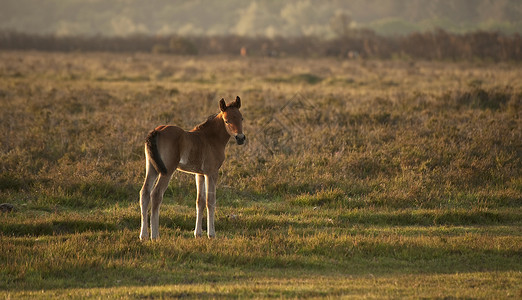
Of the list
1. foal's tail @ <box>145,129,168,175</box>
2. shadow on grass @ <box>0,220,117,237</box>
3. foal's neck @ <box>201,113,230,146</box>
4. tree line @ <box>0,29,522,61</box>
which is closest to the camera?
foal's tail @ <box>145,129,168,175</box>

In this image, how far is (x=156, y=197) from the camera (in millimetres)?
9539

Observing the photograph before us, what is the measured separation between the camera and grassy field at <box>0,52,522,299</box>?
816 centimetres

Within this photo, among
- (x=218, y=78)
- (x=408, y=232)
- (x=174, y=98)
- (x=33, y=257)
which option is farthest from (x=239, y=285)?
(x=218, y=78)

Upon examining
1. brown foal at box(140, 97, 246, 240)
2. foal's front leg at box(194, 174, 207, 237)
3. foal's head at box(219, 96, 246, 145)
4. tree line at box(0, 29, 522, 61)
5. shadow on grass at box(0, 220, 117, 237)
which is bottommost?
shadow on grass at box(0, 220, 117, 237)

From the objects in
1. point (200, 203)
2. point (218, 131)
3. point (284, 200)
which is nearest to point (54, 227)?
point (200, 203)

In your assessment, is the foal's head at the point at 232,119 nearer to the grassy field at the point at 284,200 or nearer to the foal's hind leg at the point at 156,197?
the foal's hind leg at the point at 156,197

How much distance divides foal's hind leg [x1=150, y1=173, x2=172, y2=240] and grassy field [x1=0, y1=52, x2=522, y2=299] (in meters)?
0.40

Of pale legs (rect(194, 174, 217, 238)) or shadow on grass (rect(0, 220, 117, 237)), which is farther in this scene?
shadow on grass (rect(0, 220, 117, 237))

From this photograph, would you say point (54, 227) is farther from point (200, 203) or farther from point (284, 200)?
point (284, 200)

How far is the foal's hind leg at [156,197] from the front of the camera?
30.9ft

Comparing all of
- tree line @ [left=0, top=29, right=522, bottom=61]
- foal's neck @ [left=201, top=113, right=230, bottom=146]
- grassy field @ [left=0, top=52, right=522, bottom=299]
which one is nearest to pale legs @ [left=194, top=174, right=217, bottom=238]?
Result: grassy field @ [left=0, top=52, right=522, bottom=299]

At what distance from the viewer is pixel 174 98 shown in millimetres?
25609

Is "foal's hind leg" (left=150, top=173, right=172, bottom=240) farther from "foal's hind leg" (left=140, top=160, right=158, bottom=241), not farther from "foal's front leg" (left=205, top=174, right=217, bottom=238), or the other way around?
"foal's front leg" (left=205, top=174, right=217, bottom=238)

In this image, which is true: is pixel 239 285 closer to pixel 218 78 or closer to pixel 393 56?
pixel 218 78
